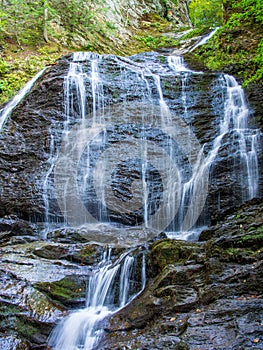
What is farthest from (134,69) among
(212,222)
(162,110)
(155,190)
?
(212,222)

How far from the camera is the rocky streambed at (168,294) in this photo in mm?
3834

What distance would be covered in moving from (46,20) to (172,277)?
17.2m

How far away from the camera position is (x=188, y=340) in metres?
3.72

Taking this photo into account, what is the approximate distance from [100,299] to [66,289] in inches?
25.3

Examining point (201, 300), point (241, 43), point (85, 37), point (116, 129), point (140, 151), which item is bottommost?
point (201, 300)

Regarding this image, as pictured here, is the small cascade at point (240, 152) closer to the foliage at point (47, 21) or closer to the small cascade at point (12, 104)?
the small cascade at point (12, 104)

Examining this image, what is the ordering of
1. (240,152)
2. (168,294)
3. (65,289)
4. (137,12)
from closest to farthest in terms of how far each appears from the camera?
(168,294), (65,289), (240,152), (137,12)

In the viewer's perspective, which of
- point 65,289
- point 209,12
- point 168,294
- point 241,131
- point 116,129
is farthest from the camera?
point 209,12

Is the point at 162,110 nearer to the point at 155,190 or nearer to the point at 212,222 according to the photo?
the point at 155,190

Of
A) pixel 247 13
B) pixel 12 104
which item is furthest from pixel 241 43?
pixel 12 104

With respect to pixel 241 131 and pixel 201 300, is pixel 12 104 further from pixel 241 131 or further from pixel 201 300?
pixel 201 300

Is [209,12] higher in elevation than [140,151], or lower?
higher

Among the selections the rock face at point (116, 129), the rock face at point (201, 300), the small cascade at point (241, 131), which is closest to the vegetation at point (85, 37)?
the small cascade at point (241, 131)

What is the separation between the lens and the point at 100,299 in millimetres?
5648
